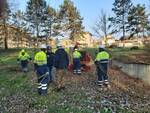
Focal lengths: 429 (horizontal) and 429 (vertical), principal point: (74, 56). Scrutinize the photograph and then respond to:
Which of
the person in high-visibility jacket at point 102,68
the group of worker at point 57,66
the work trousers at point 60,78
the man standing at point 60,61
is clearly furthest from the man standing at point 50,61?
the person in high-visibility jacket at point 102,68

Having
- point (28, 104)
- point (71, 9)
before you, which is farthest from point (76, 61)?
point (71, 9)

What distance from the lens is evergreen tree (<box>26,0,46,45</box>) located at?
250 ft

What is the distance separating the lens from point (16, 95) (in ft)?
73.5

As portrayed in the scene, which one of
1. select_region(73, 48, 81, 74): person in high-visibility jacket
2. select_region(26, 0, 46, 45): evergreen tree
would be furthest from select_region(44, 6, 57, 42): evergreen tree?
select_region(73, 48, 81, 74): person in high-visibility jacket

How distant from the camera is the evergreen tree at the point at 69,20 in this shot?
84562 millimetres

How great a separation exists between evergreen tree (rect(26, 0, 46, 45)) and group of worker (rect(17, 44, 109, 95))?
155ft

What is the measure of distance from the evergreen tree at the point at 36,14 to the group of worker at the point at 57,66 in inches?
1864

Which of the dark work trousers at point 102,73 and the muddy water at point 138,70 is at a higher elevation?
the dark work trousers at point 102,73

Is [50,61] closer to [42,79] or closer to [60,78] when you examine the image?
[60,78]

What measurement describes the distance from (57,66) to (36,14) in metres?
50.1

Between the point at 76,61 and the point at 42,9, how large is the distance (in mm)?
50434

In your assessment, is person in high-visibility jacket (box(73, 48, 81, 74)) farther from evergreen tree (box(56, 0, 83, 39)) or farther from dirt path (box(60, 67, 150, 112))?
evergreen tree (box(56, 0, 83, 39))

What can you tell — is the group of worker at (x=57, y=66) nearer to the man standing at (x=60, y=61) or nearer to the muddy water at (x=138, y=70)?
the man standing at (x=60, y=61)

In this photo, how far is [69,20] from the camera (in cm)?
8656
